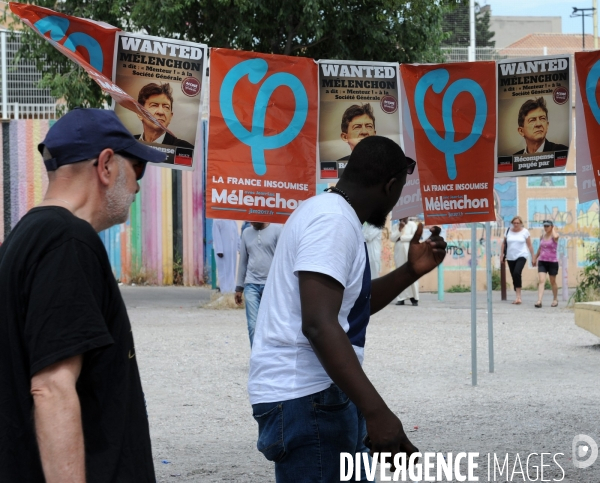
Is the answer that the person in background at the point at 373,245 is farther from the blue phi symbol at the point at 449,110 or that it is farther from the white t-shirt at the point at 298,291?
the white t-shirt at the point at 298,291

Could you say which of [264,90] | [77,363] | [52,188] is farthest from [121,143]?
[264,90]

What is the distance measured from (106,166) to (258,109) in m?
3.82

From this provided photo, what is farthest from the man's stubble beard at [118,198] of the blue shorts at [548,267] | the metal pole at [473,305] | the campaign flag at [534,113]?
the blue shorts at [548,267]

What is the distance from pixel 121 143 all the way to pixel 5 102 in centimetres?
2174

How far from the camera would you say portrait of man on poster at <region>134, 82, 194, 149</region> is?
5.77m

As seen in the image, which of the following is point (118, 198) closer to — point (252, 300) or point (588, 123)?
point (588, 123)

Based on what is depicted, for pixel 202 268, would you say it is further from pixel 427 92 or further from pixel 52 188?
pixel 52 188

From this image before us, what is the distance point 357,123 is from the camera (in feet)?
20.8

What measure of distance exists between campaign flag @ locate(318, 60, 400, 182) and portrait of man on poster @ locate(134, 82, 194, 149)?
98 cm

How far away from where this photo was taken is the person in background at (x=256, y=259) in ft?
28.8

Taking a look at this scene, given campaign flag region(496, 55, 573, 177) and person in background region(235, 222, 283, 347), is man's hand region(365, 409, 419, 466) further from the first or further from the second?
person in background region(235, 222, 283, 347)

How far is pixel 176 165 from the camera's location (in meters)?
5.74

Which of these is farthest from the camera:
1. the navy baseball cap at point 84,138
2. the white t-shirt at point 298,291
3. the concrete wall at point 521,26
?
the concrete wall at point 521,26

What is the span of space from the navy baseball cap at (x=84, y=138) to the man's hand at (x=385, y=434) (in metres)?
1.05
